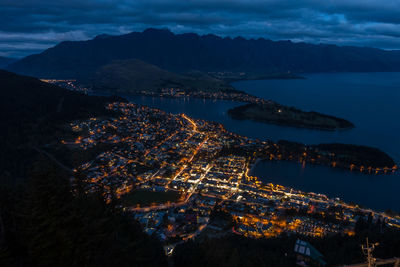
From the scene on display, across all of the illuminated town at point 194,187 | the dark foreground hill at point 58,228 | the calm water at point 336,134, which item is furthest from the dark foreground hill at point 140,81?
the dark foreground hill at point 58,228

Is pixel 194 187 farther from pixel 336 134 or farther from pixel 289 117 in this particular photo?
pixel 289 117

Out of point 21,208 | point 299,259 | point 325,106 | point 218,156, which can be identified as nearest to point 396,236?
point 299,259

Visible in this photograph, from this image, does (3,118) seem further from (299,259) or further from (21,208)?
(299,259)

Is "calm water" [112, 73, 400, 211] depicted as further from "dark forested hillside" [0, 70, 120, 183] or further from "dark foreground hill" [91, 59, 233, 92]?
"dark forested hillside" [0, 70, 120, 183]

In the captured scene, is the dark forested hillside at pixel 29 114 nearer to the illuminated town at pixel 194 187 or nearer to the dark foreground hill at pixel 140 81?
the illuminated town at pixel 194 187

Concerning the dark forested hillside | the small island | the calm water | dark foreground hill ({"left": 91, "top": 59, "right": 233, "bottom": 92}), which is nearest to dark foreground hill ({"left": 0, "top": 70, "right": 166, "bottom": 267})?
the dark forested hillside

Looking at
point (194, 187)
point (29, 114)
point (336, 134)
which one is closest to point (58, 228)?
point (194, 187)

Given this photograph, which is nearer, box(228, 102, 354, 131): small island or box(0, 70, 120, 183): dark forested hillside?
box(0, 70, 120, 183): dark forested hillside
